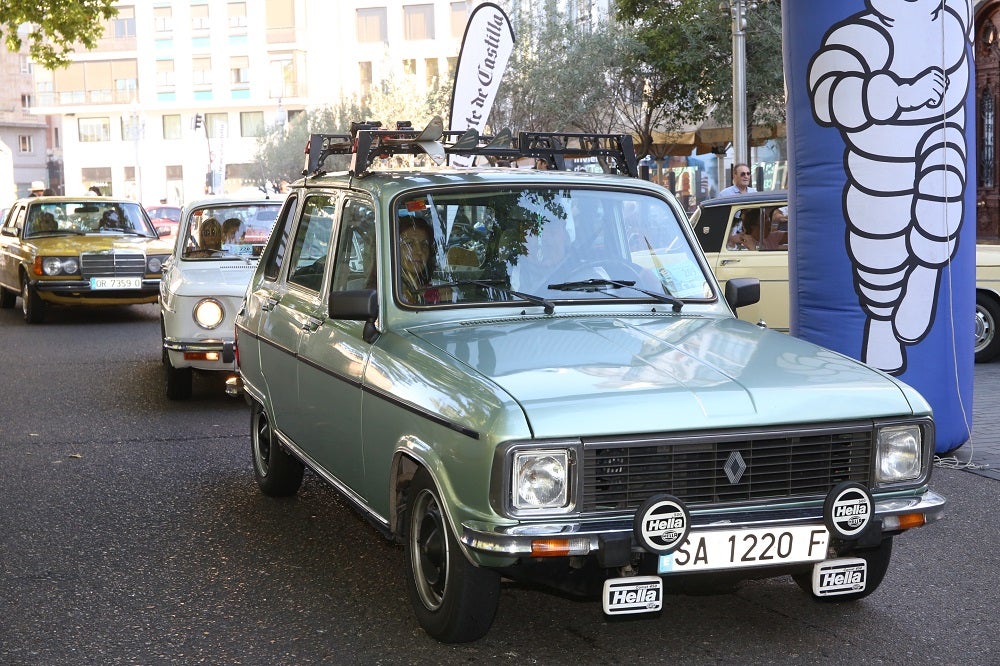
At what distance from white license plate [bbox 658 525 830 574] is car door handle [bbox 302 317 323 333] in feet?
7.45

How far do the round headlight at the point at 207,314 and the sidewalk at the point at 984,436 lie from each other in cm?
549

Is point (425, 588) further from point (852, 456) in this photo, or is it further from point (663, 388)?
point (852, 456)

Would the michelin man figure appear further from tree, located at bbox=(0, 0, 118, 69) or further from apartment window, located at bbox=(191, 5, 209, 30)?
apartment window, located at bbox=(191, 5, 209, 30)

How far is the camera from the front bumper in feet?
13.3

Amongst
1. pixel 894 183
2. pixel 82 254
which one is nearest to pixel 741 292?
pixel 894 183

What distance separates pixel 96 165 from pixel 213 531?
88479 millimetres

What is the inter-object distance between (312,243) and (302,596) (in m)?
1.84

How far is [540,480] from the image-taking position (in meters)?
4.11

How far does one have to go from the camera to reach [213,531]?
645 cm

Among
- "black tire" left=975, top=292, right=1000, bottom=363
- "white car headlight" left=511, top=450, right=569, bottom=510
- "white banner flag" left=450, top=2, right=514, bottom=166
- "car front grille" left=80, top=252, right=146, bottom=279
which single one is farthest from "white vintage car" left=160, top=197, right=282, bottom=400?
"black tire" left=975, top=292, right=1000, bottom=363

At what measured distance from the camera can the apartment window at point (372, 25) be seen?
8381 centimetres

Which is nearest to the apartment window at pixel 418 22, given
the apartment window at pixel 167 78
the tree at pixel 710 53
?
the apartment window at pixel 167 78

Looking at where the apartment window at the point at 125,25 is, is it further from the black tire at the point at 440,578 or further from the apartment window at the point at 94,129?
the black tire at the point at 440,578

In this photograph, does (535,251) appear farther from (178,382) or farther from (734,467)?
(178,382)
